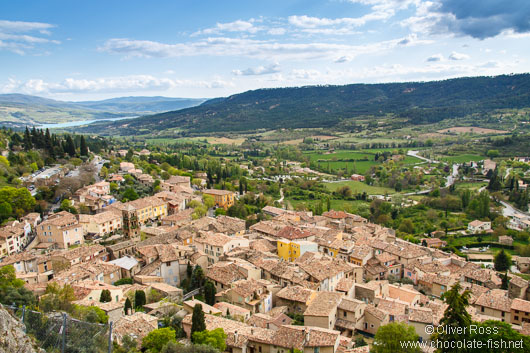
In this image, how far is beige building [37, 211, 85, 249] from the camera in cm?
3172

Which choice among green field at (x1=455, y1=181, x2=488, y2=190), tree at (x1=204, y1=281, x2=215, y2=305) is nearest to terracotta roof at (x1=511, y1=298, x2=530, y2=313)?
tree at (x1=204, y1=281, x2=215, y2=305)

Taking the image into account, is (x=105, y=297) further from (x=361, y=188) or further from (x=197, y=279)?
(x=361, y=188)

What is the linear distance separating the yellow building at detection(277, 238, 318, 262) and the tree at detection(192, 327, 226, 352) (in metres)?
15.0

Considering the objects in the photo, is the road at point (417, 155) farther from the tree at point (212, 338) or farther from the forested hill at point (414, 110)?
the tree at point (212, 338)

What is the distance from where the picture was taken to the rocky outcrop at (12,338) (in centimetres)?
876

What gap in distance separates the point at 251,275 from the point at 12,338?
17.8 m

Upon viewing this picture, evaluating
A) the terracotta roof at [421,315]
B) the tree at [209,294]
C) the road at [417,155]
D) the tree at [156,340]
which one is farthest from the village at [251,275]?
the road at [417,155]

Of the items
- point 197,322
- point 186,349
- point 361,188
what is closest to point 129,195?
point 197,322

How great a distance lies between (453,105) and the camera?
174 metres

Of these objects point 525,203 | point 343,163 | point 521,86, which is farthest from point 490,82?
point 525,203

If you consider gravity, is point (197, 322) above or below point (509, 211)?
above

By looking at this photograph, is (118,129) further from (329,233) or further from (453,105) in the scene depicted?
(329,233)

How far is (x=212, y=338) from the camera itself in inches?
648

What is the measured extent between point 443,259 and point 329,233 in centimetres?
960
